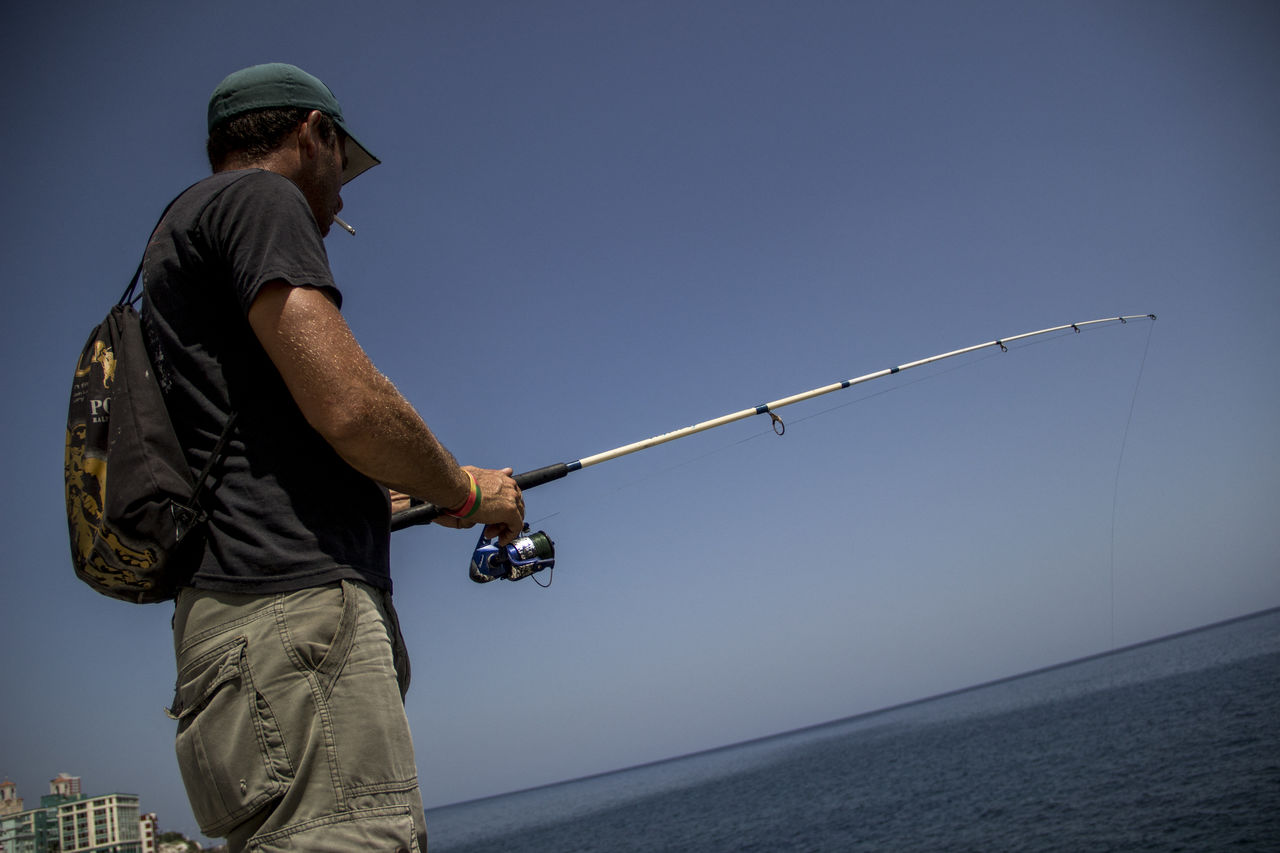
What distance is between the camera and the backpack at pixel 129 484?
1572 millimetres

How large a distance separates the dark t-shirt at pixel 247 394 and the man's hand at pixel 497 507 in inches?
12.9

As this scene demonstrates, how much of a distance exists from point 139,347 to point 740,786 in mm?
99966

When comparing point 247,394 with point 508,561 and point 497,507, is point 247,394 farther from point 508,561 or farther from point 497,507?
point 508,561

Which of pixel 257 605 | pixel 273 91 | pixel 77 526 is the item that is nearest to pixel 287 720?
pixel 257 605

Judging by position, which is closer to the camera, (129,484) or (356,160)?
(129,484)

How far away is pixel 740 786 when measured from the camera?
299 feet

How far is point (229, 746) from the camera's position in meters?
1.53

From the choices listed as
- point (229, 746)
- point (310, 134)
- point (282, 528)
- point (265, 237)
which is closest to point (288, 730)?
point (229, 746)

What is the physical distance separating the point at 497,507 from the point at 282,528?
23.1 inches

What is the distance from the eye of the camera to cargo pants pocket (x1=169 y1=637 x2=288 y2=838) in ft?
4.97

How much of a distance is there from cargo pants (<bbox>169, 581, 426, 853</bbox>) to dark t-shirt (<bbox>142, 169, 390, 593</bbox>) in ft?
0.26

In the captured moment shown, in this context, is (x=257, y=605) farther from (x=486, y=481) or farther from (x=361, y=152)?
(x=361, y=152)

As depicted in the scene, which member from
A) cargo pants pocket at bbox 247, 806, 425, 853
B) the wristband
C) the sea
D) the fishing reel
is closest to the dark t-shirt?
the wristband

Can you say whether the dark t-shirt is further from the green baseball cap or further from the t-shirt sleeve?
the green baseball cap
